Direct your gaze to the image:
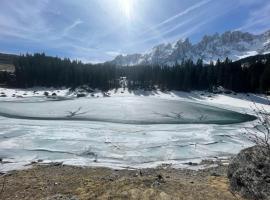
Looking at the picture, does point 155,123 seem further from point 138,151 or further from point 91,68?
point 91,68

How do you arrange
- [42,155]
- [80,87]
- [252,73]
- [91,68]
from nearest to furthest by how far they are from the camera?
1. [42,155]
2. [252,73]
3. [80,87]
4. [91,68]

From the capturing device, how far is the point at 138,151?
79.4 feet

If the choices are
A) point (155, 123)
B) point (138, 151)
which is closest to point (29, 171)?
point (138, 151)

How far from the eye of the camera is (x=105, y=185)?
13305 millimetres

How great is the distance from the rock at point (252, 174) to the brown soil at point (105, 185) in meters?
0.61

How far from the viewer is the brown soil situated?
1170 centimetres

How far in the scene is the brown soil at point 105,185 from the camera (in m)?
11.7

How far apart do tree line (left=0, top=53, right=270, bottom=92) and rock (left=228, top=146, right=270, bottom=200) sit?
94.3 meters

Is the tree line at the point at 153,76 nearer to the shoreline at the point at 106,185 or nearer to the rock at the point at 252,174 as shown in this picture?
the shoreline at the point at 106,185

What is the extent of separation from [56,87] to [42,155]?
4401 inches

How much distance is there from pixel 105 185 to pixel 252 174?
6.49m

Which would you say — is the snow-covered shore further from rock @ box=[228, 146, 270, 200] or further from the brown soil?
rock @ box=[228, 146, 270, 200]

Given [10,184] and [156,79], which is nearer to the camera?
[10,184]

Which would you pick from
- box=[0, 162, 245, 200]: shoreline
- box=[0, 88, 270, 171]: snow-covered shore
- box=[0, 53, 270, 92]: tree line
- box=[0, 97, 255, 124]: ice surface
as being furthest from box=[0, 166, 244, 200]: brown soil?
box=[0, 53, 270, 92]: tree line
